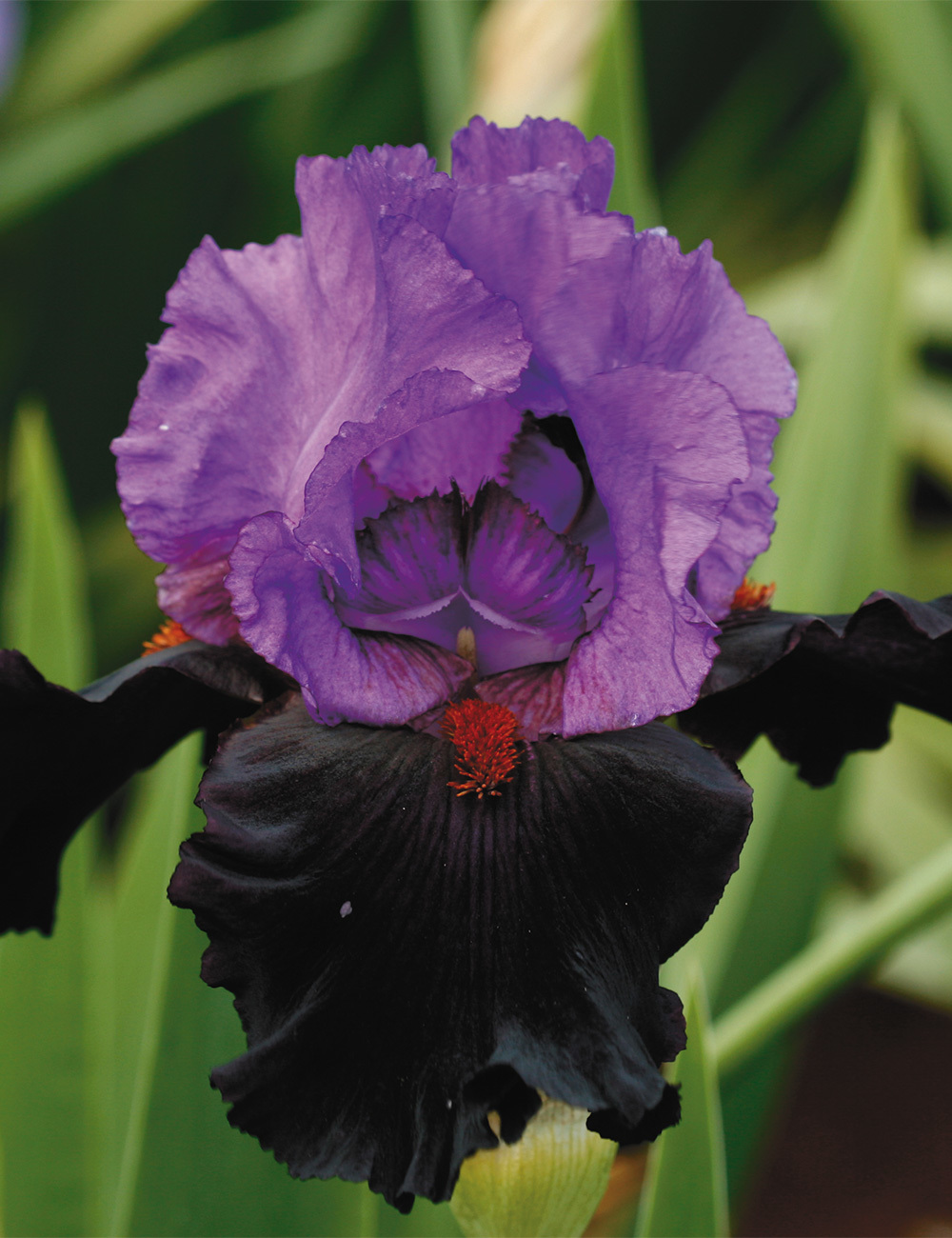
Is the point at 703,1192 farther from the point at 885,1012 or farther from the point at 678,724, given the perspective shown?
the point at 885,1012

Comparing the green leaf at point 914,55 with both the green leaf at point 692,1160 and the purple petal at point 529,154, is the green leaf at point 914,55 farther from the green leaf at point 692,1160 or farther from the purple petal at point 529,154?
the green leaf at point 692,1160

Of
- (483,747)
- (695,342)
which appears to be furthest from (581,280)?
(483,747)

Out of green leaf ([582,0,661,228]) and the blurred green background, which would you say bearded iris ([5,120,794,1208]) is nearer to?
the blurred green background

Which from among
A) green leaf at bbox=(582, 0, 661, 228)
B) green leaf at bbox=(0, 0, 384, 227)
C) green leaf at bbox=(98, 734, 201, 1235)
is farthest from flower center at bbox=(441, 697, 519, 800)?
green leaf at bbox=(0, 0, 384, 227)

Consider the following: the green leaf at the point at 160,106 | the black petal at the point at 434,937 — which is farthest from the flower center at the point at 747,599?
the green leaf at the point at 160,106

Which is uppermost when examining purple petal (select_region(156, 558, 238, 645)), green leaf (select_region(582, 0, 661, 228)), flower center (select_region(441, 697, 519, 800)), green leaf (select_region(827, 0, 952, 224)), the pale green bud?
green leaf (select_region(827, 0, 952, 224))

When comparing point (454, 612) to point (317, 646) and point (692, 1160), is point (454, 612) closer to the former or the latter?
point (317, 646)
